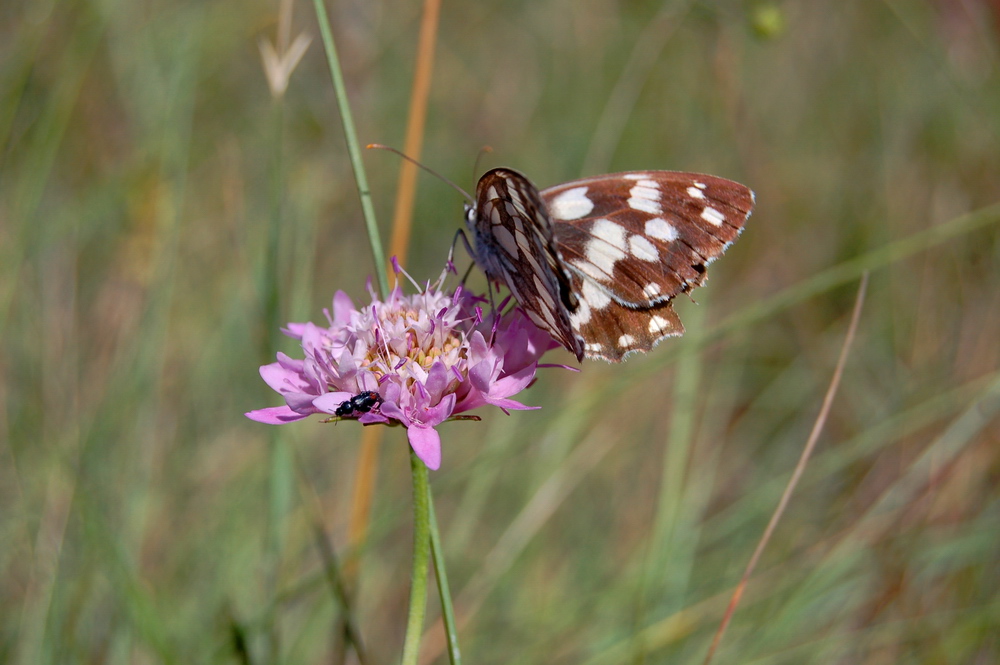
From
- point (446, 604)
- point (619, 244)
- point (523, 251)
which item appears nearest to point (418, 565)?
point (446, 604)

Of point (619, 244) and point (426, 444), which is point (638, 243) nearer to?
point (619, 244)

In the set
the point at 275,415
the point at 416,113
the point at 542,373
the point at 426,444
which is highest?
the point at 542,373

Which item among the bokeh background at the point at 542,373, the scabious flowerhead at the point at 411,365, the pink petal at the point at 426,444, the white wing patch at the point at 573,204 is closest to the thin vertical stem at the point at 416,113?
the bokeh background at the point at 542,373

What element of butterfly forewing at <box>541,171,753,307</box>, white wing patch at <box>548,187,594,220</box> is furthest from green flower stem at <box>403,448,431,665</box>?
white wing patch at <box>548,187,594,220</box>

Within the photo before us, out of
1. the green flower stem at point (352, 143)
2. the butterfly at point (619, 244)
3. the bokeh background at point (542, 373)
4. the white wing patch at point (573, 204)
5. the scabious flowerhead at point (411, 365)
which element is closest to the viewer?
the scabious flowerhead at point (411, 365)

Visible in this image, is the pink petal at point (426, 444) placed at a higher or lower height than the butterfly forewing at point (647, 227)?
lower

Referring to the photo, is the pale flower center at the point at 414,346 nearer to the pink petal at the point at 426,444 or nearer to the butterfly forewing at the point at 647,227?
the pink petal at the point at 426,444

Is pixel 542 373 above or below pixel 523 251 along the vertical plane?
above
